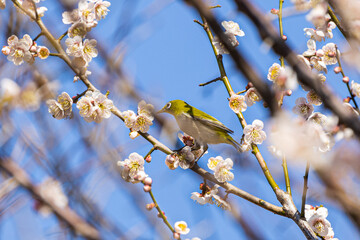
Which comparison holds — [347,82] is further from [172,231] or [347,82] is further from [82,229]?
[82,229]

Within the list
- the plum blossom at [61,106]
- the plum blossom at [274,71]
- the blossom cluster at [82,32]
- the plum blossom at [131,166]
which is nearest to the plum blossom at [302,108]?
the plum blossom at [274,71]

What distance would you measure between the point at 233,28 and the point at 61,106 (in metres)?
1.43

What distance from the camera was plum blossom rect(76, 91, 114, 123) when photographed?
2766mm

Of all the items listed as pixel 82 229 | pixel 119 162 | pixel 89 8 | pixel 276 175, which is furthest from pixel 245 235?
pixel 89 8

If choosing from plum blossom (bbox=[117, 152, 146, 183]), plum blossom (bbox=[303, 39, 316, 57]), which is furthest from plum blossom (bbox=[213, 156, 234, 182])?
plum blossom (bbox=[303, 39, 316, 57])

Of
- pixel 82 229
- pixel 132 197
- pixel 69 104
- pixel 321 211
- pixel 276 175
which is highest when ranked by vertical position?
pixel 82 229

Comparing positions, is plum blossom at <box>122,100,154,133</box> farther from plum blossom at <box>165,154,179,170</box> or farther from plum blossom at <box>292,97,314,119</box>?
plum blossom at <box>292,97,314,119</box>

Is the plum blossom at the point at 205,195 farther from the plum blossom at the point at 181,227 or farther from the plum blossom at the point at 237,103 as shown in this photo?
the plum blossom at the point at 237,103

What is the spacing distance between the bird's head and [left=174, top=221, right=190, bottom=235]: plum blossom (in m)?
1.81

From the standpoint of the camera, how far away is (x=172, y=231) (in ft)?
7.93

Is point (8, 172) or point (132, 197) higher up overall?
point (8, 172)

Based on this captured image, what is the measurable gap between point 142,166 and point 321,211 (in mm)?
1211

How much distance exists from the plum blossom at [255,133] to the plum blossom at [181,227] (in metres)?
0.73

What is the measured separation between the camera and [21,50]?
2832 millimetres
